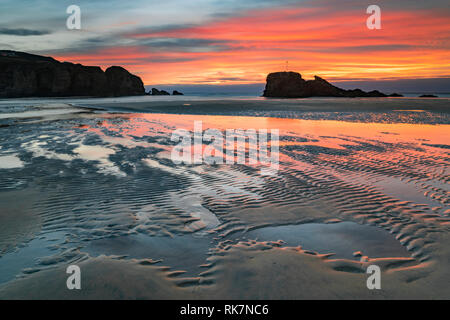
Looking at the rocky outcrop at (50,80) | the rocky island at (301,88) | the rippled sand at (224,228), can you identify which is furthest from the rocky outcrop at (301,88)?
the rippled sand at (224,228)

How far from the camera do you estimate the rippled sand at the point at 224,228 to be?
3.44m

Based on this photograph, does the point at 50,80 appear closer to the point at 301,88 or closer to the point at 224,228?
the point at 301,88

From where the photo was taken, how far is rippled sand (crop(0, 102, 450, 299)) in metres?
3.44

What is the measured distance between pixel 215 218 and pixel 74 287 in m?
2.56

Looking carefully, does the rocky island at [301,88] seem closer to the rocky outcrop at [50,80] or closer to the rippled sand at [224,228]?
the rocky outcrop at [50,80]

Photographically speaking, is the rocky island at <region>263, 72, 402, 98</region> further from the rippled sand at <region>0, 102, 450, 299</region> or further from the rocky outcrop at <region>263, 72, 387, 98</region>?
the rippled sand at <region>0, 102, 450, 299</region>

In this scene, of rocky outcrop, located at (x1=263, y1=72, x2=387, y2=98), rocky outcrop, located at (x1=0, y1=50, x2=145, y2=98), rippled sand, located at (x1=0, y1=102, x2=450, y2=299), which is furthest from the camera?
rocky outcrop, located at (x1=263, y1=72, x2=387, y2=98)

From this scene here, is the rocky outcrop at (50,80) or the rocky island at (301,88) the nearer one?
the rocky outcrop at (50,80)

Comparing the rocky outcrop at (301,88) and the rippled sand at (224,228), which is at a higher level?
the rocky outcrop at (301,88)

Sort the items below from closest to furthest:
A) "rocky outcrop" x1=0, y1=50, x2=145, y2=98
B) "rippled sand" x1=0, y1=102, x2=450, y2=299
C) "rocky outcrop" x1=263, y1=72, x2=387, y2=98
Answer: "rippled sand" x1=0, y1=102, x2=450, y2=299, "rocky outcrop" x1=0, y1=50, x2=145, y2=98, "rocky outcrop" x1=263, y1=72, x2=387, y2=98

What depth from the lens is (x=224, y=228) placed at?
4918 millimetres

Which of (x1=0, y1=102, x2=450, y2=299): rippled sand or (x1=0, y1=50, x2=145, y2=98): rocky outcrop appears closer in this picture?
(x1=0, y1=102, x2=450, y2=299): rippled sand

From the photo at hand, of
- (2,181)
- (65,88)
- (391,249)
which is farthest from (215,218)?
(65,88)

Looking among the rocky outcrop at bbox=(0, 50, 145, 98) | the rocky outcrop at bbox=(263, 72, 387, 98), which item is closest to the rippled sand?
the rocky outcrop at bbox=(263, 72, 387, 98)
